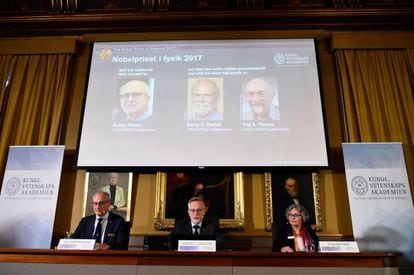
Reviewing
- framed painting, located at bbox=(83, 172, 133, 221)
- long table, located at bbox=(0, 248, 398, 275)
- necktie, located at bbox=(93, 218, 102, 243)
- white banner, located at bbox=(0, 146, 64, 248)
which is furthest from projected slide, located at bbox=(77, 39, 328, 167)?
long table, located at bbox=(0, 248, 398, 275)

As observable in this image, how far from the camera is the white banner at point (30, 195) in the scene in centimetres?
370

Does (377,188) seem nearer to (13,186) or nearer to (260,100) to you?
(260,100)

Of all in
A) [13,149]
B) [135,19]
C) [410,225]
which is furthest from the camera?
[135,19]

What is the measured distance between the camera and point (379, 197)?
3.68 m

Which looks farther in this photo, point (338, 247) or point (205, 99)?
point (205, 99)

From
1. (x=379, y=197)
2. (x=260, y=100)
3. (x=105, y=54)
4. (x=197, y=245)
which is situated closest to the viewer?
(x=197, y=245)

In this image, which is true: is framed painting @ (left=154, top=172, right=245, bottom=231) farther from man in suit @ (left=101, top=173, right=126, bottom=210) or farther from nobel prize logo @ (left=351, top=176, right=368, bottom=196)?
nobel prize logo @ (left=351, top=176, right=368, bottom=196)

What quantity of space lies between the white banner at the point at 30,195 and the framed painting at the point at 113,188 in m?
0.33

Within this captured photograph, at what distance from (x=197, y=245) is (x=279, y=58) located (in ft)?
7.74

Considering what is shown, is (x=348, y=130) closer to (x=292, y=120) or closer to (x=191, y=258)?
(x=292, y=120)

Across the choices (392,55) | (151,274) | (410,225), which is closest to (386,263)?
(410,225)

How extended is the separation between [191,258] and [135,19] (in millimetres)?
→ 2952

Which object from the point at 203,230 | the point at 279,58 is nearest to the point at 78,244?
the point at 203,230

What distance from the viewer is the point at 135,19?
467 cm
